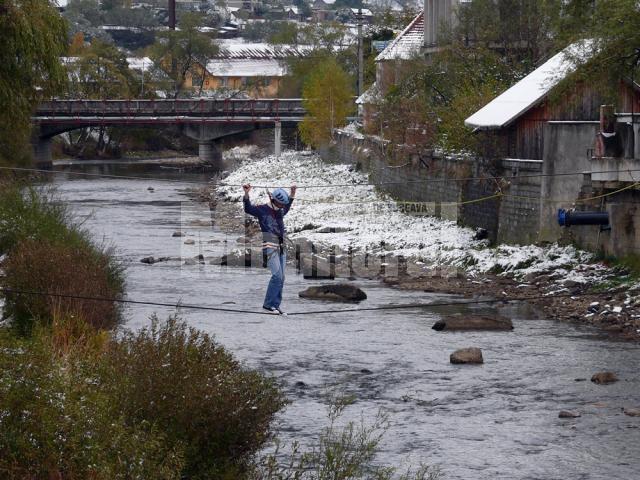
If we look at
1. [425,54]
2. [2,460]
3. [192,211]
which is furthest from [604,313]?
[425,54]

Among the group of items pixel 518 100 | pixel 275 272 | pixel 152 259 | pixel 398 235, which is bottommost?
pixel 152 259

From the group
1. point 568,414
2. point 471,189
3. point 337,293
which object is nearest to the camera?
point 568,414

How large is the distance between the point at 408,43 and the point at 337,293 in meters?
37.6

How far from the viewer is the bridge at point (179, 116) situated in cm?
7781

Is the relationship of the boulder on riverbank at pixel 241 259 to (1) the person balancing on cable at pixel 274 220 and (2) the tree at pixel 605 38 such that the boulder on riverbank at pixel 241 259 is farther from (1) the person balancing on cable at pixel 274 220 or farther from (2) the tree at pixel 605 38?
(1) the person balancing on cable at pixel 274 220

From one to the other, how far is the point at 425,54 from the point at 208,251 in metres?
24.3

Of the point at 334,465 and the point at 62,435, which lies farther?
the point at 334,465

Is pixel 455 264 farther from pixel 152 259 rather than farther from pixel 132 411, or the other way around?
pixel 132 411

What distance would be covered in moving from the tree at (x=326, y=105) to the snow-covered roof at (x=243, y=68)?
4362 centimetres

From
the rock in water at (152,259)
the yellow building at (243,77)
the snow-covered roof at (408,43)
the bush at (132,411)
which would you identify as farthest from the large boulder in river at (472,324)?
the yellow building at (243,77)

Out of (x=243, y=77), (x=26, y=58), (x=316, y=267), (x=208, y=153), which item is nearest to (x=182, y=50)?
(x=243, y=77)

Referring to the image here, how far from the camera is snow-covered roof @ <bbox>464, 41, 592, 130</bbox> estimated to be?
1405 inches

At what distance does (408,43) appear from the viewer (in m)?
66.2

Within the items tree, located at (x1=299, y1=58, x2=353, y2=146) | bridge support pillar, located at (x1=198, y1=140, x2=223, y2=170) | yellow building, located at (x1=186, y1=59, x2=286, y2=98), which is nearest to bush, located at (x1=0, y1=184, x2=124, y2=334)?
tree, located at (x1=299, y1=58, x2=353, y2=146)
